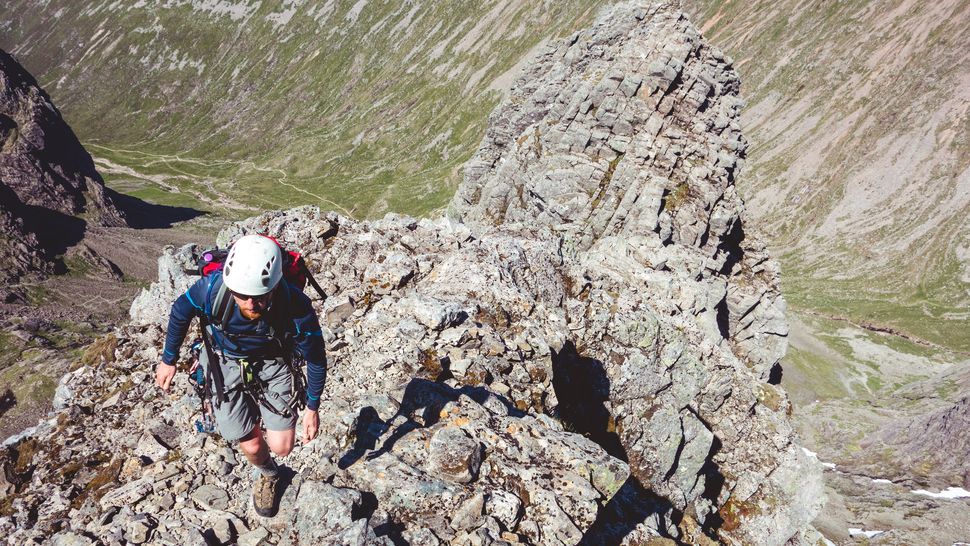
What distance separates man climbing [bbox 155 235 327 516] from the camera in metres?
8.56

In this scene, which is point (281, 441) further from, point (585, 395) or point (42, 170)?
point (42, 170)

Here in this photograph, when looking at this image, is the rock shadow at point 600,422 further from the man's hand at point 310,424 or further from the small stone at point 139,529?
the small stone at point 139,529

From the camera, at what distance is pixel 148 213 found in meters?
177

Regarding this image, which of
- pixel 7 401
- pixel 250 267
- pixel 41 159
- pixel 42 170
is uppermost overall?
pixel 250 267

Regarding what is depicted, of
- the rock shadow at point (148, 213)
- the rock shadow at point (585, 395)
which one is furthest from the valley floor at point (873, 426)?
the rock shadow at point (148, 213)

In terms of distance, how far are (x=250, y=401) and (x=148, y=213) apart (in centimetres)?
20292

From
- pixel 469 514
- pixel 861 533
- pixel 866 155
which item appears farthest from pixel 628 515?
pixel 866 155

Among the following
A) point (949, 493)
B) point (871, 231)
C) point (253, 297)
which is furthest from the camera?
point (871, 231)

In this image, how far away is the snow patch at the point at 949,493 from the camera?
43594 mm

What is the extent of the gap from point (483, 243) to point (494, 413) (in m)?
9.26

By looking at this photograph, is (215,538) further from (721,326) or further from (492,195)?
(492,195)

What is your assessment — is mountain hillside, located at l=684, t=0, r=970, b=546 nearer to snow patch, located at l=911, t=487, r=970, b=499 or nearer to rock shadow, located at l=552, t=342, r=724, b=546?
snow patch, located at l=911, t=487, r=970, b=499

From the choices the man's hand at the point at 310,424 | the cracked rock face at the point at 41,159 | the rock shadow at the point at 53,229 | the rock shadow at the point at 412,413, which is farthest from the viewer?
the cracked rock face at the point at 41,159

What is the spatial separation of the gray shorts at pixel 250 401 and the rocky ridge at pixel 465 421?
1.69 m
